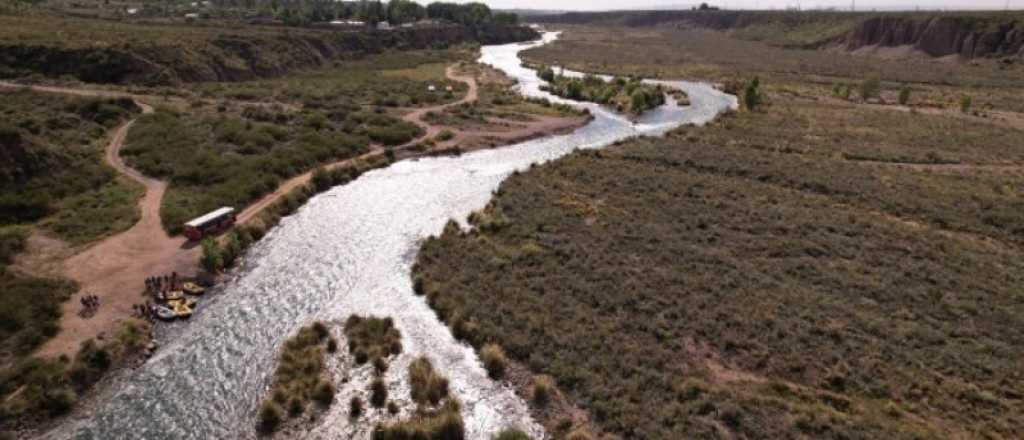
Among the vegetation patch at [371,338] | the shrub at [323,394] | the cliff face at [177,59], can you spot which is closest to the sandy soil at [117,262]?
the vegetation patch at [371,338]

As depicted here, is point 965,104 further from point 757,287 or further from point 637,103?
point 757,287

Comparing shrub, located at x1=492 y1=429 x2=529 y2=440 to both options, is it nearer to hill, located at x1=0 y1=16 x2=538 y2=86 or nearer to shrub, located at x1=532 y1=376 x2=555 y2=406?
shrub, located at x1=532 y1=376 x2=555 y2=406

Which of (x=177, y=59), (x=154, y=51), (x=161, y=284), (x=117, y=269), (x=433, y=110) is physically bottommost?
(x=161, y=284)

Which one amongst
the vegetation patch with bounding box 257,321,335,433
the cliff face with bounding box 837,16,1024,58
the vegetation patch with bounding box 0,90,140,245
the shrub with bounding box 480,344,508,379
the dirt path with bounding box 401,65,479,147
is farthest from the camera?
the cliff face with bounding box 837,16,1024,58

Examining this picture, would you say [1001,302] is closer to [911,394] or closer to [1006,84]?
[911,394]

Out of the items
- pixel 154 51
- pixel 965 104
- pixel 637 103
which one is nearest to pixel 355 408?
pixel 637 103

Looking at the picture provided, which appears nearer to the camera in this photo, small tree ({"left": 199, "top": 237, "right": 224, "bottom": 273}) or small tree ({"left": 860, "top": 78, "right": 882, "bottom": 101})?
small tree ({"left": 199, "top": 237, "right": 224, "bottom": 273})

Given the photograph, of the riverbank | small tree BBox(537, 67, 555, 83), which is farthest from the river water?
small tree BBox(537, 67, 555, 83)
